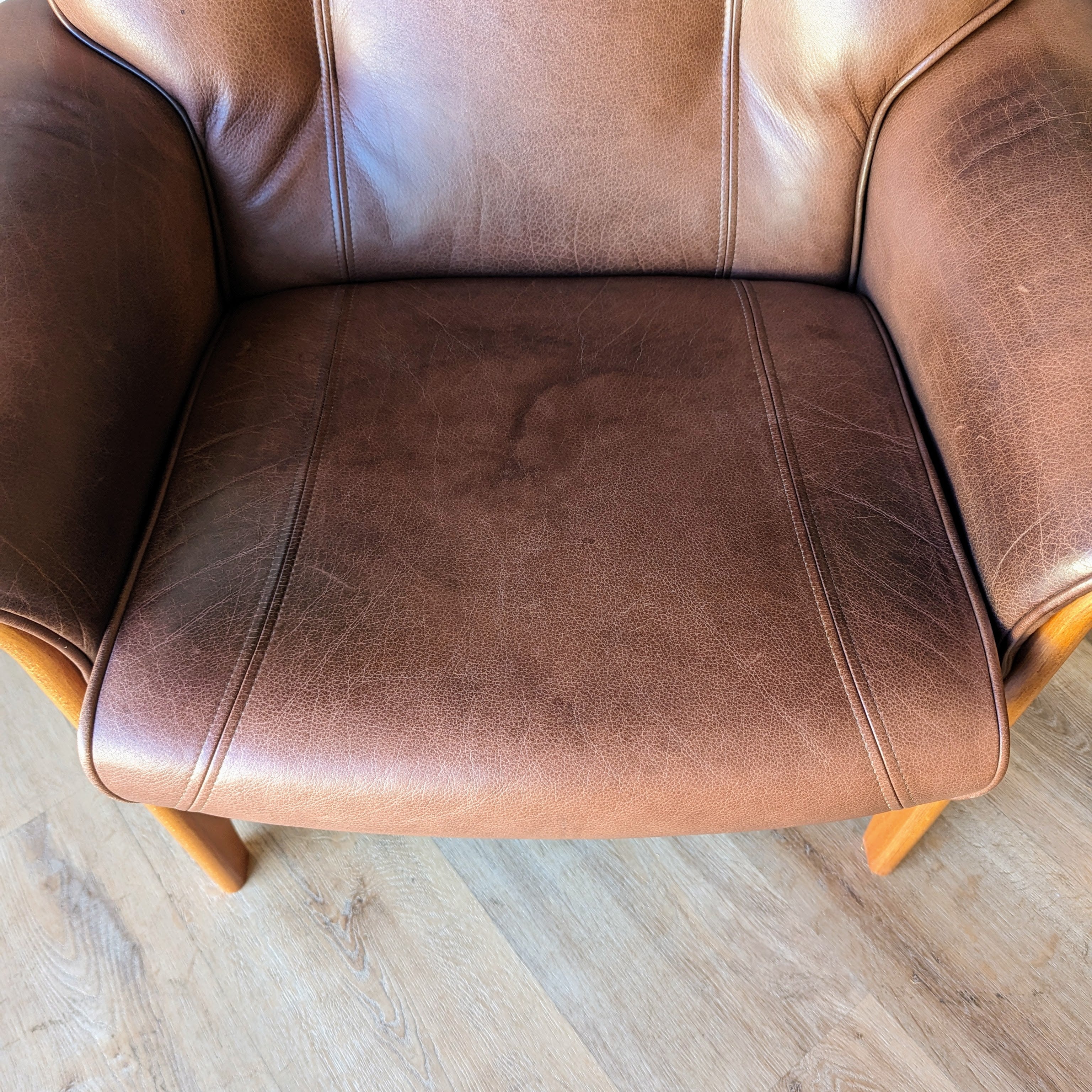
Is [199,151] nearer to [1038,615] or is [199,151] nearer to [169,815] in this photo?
[169,815]

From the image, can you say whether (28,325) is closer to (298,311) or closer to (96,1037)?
(298,311)

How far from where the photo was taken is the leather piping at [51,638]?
0.63 meters

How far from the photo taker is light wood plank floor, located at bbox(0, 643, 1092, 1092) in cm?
89

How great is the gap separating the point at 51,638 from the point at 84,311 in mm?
289

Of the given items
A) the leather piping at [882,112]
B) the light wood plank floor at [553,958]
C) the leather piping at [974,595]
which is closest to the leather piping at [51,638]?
the light wood plank floor at [553,958]

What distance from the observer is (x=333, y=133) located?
919mm

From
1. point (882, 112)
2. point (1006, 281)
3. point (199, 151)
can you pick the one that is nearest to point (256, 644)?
point (199, 151)

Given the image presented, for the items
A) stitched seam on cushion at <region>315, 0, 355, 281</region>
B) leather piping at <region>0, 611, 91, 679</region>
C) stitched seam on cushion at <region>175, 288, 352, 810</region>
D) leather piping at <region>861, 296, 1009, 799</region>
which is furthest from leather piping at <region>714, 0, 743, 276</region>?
leather piping at <region>0, 611, 91, 679</region>

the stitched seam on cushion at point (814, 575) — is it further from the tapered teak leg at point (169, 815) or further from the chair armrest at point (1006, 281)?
the tapered teak leg at point (169, 815)

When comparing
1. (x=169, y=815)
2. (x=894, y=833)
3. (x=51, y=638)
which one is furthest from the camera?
(x=894, y=833)

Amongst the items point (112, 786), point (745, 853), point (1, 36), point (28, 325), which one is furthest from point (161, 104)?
point (745, 853)

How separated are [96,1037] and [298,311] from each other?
0.81m

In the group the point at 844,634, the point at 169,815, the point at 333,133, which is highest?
the point at 333,133

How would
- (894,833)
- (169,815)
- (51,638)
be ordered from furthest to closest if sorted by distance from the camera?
(894,833), (169,815), (51,638)
